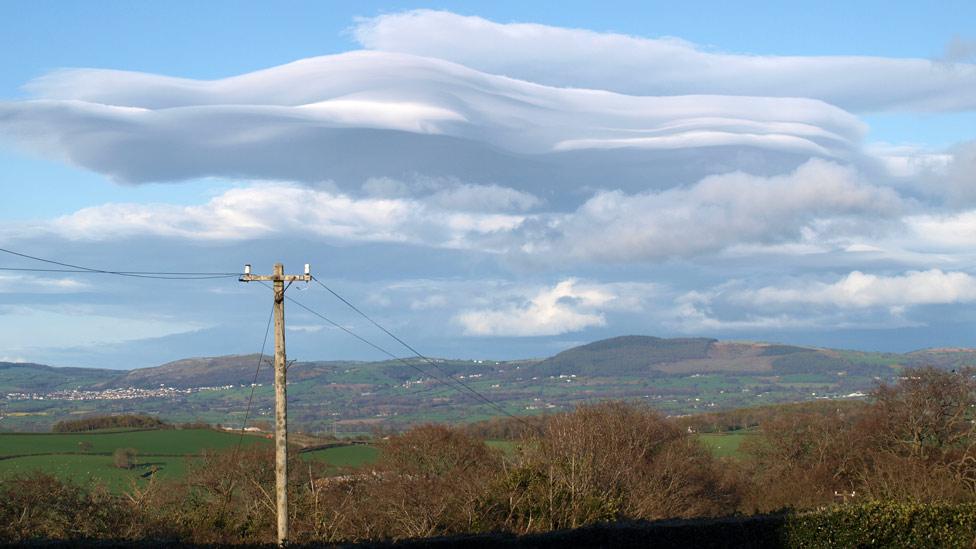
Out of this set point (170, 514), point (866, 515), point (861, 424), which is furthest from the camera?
point (861, 424)

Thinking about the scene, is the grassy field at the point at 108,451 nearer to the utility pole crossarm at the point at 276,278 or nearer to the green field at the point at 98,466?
the green field at the point at 98,466

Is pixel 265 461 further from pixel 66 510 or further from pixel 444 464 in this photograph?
pixel 66 510

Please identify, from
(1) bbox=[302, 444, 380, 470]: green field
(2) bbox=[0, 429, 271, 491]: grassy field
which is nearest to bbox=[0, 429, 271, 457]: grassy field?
(2) bbox=[0, 429, 271, 491]: grassy field

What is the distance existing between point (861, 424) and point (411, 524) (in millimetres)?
40175

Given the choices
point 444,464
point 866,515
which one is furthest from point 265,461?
point 866,515

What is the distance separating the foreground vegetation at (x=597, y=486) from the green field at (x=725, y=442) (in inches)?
103

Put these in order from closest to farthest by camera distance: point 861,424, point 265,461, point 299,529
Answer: point 299,529 → point 265,461 → point 861,424

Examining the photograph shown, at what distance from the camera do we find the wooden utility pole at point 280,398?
25766mm

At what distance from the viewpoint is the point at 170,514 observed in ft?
136

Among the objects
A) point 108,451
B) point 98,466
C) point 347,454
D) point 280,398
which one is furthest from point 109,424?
point 280,398

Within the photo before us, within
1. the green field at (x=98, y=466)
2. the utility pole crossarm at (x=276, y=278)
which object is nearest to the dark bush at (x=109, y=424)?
the green field at (x=98, y=466)

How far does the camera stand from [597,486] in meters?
43.6

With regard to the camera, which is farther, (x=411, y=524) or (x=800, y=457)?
(x=800, y=457)

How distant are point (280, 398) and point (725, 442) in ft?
237
